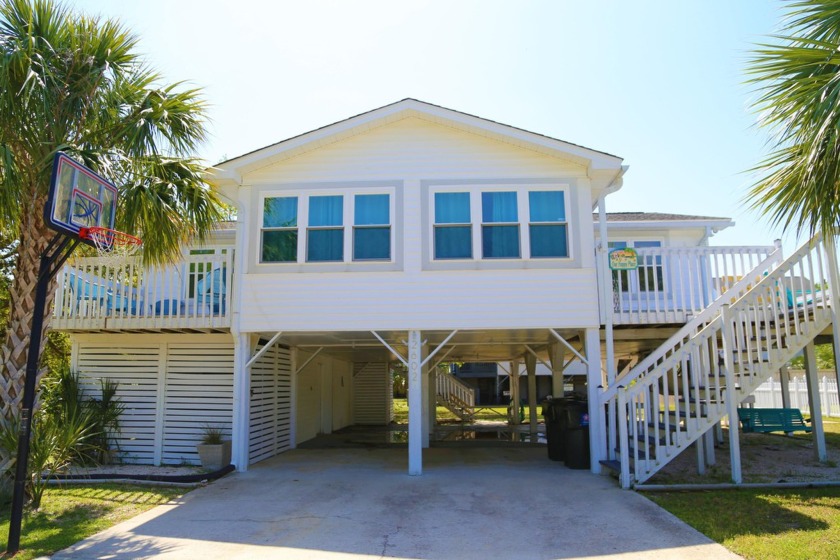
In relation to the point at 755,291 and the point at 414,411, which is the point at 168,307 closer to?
the point at 414,411

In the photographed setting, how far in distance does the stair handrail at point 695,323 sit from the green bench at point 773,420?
478cm

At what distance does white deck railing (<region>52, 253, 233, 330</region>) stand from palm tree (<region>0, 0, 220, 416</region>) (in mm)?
A: 1997

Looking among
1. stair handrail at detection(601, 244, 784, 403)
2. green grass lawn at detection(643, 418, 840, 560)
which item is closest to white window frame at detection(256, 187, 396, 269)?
stair handrail at detection(601, 244, 784, 403)

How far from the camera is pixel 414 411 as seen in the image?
32.2 ft

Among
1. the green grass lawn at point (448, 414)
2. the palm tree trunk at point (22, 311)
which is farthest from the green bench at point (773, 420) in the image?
the palm tree trunk at point (22, 311)

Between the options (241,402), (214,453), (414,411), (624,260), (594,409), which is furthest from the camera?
(241,402)

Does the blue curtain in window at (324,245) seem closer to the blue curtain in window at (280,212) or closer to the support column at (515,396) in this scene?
the blue curtain in window at (280,212)

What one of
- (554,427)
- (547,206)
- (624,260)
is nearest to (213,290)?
(547,206)

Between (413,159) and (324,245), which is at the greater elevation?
(413,159)

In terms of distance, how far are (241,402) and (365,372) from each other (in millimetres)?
11507

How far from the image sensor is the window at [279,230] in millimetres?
10375

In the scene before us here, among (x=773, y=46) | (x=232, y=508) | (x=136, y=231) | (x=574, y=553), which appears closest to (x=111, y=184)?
(x=136, y=231)

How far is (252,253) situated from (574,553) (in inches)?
284

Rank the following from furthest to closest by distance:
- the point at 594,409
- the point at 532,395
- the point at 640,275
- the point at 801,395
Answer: the point at 801,395 → the point at 532,395 → the point at 640,275 → the point at 594,409
